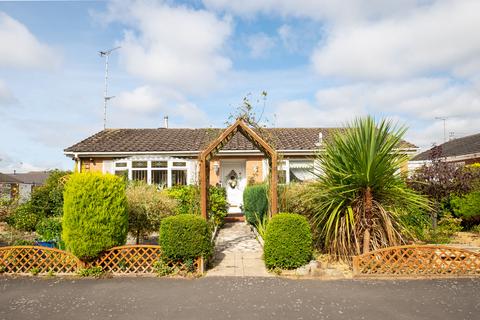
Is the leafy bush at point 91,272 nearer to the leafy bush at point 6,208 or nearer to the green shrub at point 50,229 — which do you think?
the green shrub at point 50,229

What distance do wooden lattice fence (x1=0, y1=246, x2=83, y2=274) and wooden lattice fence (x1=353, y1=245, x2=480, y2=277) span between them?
541cm

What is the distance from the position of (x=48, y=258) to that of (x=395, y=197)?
706 centimetres

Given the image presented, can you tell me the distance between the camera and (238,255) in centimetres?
770

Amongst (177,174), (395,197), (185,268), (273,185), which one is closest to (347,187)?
(395,197)

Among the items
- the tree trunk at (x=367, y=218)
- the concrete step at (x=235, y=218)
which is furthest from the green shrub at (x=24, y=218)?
the tree trunk at (x=367, y=218)

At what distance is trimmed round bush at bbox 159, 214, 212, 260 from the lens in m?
6.04

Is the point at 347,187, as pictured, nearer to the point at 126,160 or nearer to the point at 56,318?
the point at 56,318

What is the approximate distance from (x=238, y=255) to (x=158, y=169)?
7.79 metres

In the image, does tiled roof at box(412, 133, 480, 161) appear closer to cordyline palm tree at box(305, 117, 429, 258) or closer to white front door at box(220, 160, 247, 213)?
white front door at box(220, 160, 247, 213)

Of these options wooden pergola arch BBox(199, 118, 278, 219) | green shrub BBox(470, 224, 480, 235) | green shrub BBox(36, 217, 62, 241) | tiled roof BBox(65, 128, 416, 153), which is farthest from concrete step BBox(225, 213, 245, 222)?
green shrub BBox(470, 224, 480, 235)

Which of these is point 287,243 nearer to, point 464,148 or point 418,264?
point 418,264

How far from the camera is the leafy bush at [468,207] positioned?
10.0 m

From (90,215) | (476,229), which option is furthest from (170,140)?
(476,229)

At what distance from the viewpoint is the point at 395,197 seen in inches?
262
